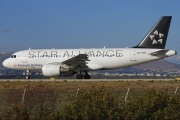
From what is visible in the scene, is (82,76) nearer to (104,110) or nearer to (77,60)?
(77,60)

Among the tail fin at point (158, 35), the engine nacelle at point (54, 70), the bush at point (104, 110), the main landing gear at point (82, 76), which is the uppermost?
the tail fin at point (158, 35)

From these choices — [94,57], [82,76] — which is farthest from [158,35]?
[82,76]

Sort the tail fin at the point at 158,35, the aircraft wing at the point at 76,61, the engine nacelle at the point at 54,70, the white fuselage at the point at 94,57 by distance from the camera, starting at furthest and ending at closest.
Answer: the tail fin at the point at 158,35 → the white fuselage at the point at 94,57 → the aircraft wing at the point at 76,61 → the engine nacelle at the point at 54,70

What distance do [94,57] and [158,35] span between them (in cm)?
768

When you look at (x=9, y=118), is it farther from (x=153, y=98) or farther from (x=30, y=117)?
(x=153, y=98)

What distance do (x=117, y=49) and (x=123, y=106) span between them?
30.4 metres

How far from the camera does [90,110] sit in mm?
11727

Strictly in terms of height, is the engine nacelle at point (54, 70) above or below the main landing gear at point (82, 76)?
above

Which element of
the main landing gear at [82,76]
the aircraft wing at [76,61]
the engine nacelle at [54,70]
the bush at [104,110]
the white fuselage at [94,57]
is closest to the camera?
the bush at [104,110]

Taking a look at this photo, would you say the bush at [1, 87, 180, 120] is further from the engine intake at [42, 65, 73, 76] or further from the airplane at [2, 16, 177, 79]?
the engine intake at [42, 65, 73, 76]

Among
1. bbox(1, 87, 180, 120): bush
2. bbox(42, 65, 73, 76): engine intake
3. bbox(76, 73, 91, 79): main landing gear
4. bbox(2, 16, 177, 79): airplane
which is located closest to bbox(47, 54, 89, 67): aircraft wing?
bbox(2, 16, 177, 79): airplane

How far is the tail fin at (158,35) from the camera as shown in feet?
140

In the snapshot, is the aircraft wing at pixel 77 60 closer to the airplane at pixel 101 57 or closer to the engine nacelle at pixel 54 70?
the airplane at pixel 101 57

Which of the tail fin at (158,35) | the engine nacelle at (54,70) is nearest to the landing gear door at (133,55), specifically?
the tail fin at (158,35)
